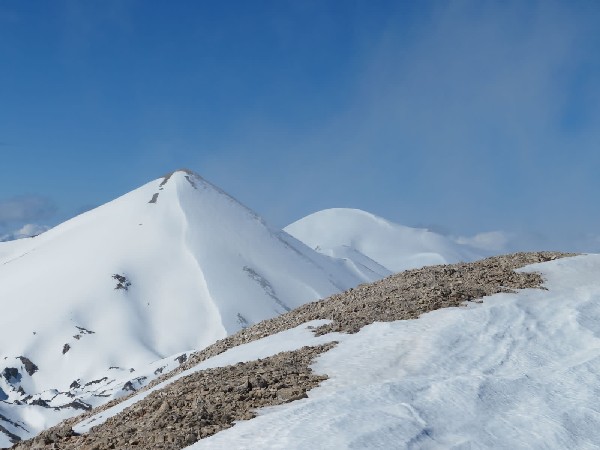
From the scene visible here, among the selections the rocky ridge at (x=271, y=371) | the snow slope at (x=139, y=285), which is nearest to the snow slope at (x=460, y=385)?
the rocky ridge at (x=271, y=371)

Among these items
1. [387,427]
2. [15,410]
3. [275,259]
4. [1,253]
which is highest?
[1,253]

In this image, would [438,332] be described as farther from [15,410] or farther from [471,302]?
[15,410]

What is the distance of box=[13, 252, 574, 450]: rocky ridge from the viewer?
13.2m

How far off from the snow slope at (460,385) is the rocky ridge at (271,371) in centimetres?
56

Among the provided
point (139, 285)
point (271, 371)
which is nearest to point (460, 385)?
point (271, 371)

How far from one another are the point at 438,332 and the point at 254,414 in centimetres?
660

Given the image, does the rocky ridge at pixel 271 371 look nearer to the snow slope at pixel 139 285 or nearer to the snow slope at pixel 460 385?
the snow slope at pixel 460 385

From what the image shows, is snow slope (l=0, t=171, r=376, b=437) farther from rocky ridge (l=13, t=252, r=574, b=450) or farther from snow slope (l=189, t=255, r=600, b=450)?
snow slope (l=189, t=255, r=600, b=450)

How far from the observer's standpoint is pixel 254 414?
43.1 ft

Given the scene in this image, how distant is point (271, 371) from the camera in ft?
51.9

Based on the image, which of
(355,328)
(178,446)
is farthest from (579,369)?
(178,446)

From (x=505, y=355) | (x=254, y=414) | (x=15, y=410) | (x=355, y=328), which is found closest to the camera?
(x=254, y=414)

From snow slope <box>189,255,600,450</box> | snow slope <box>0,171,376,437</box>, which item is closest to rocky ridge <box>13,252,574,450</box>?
snow slope <box>189,255,600,450</box>

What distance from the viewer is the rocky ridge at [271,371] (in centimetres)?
1319
